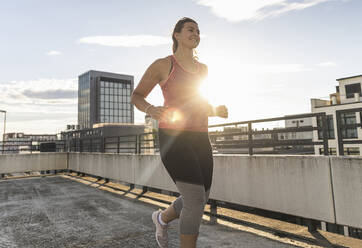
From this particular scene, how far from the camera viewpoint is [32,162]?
1444cm

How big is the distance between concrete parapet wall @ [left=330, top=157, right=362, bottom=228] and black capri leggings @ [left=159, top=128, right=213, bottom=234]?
2567 mm

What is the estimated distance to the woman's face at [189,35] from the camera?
6.92 feet

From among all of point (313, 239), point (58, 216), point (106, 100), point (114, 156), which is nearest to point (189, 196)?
point (313, 239)

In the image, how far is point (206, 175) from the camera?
2016mm

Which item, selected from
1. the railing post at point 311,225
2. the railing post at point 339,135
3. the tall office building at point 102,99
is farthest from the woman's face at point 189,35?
the tall office building at point 102,99

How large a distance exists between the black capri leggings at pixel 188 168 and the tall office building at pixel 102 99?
66.5 m

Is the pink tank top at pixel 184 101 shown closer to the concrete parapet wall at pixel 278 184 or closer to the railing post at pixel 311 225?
the concrete parapet wall at pixel 278 184

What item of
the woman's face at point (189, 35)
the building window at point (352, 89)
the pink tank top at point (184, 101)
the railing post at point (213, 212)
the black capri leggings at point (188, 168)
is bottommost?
the railing post at point (213, 212)

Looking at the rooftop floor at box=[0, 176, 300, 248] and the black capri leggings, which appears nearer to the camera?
the black capri leggings

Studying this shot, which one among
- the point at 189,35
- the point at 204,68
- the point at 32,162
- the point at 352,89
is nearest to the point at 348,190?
the point at 204,68

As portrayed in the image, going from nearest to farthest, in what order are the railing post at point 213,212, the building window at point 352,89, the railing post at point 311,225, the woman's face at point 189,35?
the woman's face at point 189,35
the railing post at point 311,225
the railing post at point 213,212
the building window at point 352,89

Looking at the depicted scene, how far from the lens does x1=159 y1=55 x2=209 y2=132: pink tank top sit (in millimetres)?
1909

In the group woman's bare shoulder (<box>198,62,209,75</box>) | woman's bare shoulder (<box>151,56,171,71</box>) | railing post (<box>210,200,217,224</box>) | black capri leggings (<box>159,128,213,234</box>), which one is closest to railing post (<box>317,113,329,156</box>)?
railing post (<box>210,200,217,224</box>)

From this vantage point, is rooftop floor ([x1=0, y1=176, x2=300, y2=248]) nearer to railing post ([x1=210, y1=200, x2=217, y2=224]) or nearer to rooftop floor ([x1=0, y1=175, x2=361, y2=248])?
rooftop floor ([x1=0, y1=175, x2=361, y2=248])
